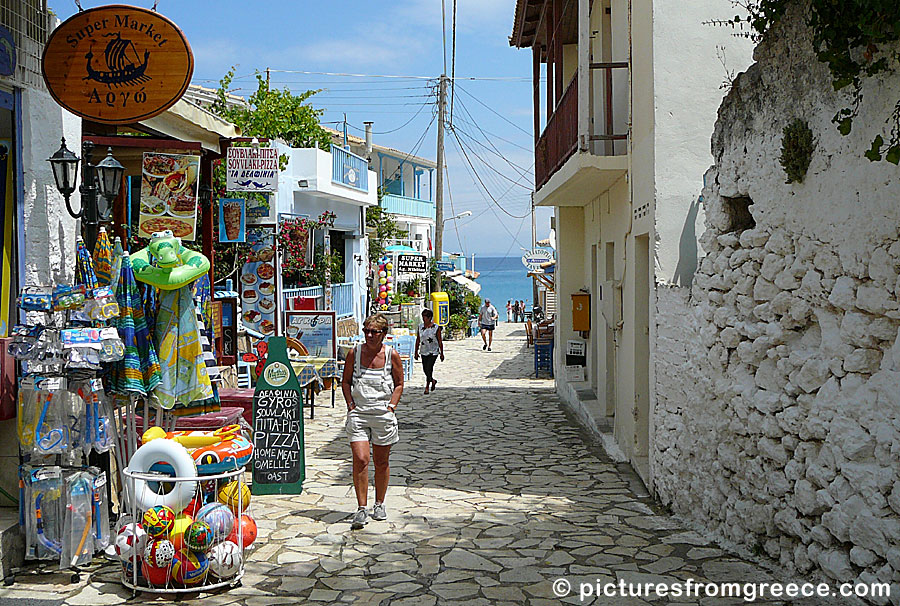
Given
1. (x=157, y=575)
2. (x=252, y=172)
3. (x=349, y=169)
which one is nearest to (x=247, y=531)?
(x=157, y=575)

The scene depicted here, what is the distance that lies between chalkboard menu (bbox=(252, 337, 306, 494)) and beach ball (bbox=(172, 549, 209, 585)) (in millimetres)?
2923

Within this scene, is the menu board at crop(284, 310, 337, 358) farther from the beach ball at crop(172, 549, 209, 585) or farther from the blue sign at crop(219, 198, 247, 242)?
the beach ball at crop(172, 549, 209, 585)

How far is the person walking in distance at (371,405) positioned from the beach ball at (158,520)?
214 centimetres

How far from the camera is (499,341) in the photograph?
3431 centimetres

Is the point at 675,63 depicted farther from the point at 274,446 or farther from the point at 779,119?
the point at 274,446

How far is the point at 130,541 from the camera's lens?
241 inches

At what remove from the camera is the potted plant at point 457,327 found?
35.8 meters

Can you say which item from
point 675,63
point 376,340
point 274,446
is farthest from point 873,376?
point 274,446

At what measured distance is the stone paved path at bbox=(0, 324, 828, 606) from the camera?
6168 millimetres

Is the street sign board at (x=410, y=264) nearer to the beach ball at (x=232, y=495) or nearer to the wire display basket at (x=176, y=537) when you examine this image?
the beach ball at (x=232, y=495)

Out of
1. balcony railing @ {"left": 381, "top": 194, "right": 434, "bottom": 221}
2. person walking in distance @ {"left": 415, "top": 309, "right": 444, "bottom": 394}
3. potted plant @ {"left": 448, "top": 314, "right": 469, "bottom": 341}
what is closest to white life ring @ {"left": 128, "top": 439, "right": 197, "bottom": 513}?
person walking in distance @ {"left": 415, "top": 309, "right": 444, "bottom": 394}

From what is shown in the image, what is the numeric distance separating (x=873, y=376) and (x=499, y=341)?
29488 millimetres

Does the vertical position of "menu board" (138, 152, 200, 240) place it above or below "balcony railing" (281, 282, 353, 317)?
above

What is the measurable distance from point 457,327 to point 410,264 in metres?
4.51
